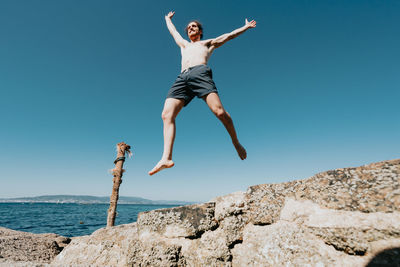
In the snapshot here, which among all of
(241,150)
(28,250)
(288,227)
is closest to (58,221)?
(28,250)

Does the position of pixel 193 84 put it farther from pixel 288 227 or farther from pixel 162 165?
pixel 288 227

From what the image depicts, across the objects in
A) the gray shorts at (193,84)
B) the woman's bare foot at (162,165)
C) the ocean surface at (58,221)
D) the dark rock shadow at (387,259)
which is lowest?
the ocean surface at (58,221)

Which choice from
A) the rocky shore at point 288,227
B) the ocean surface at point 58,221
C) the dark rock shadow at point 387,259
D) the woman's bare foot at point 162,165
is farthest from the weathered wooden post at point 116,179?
the dark rock shadow at point 387,259

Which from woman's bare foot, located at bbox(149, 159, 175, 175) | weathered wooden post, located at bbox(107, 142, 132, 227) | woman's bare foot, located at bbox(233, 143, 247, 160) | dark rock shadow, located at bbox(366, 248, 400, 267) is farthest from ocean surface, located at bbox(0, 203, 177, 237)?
dark rock shadow, located at bbox(366, 248, 400, 267)

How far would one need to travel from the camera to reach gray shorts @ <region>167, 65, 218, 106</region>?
2.51 m

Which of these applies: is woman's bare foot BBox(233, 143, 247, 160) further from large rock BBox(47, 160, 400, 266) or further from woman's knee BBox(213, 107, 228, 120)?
large rock BBox(47, 160, 400, 266)

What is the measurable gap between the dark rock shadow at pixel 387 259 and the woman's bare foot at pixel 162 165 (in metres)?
1.89

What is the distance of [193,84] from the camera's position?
2.57 meters

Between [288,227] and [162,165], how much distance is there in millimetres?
1457

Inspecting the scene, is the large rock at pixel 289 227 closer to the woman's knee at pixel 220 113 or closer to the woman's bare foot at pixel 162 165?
the woman's bare foot at pixel 162 165

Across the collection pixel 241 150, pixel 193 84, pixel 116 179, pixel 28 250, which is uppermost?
pixel 193 84

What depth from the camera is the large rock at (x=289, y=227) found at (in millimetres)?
1349

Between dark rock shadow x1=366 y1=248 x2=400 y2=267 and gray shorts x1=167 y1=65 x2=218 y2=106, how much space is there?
201 cm

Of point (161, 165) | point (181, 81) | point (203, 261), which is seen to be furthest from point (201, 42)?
point (203, 261)
